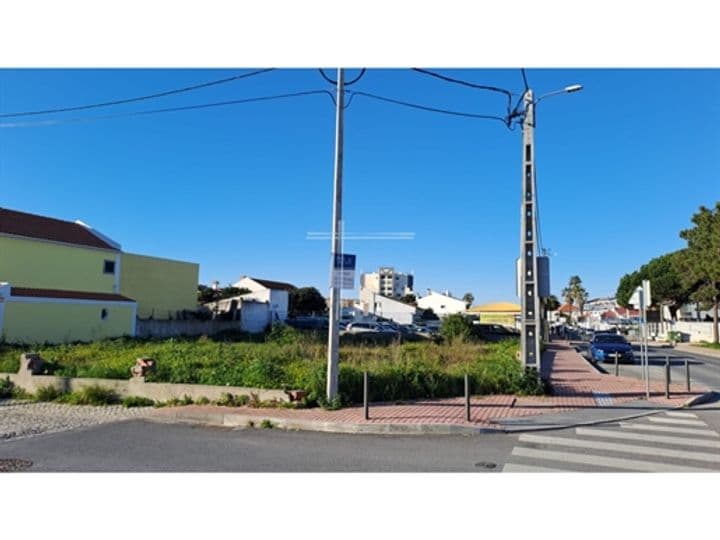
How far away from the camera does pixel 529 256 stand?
11719 millimetres

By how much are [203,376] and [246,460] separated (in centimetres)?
511

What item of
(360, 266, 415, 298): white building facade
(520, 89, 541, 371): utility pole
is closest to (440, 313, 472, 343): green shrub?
(520, 89, 541, 371): utility pole

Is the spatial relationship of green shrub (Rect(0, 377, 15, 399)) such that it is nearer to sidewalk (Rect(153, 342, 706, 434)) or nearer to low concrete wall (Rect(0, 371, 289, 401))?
low concrete wall (Rect(0, 371, 289, 401))

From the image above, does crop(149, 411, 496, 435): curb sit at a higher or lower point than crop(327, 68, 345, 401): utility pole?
lower

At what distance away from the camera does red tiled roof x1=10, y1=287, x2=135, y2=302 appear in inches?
972

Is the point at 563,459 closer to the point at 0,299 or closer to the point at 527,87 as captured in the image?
the point at 527,87

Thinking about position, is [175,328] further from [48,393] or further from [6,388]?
[48,393]

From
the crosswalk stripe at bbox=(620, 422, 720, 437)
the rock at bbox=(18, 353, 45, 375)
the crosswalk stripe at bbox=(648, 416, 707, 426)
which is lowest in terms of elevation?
the crosswalk stripe at bbox=(648, 416, 707, 426)

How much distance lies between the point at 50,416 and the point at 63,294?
66.6ft

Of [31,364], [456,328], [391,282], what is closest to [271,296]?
[456,328]

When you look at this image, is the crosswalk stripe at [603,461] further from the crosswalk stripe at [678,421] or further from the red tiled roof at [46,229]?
the red tiled roof at [46,229]

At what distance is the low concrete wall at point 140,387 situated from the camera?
33.3 ft

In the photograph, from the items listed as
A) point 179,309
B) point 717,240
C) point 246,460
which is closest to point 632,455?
point 246,460

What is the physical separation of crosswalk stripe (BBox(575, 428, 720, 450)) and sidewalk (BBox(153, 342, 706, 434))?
0.57m
